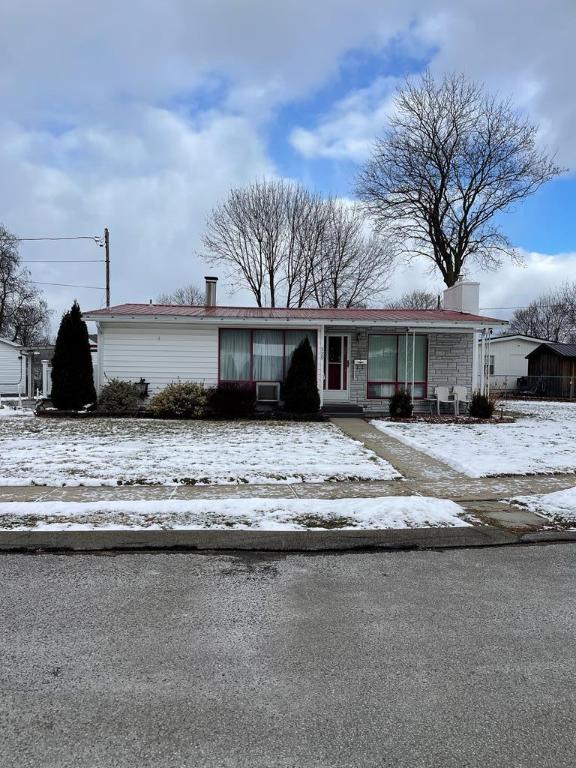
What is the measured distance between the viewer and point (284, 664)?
2.82 metres

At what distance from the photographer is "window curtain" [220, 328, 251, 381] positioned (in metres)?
15.7

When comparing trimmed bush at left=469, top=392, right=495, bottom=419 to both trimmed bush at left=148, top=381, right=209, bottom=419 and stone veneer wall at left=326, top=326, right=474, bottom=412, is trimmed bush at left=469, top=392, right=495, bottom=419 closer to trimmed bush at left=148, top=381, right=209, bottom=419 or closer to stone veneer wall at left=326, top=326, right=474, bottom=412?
stone veneer wall at left=326, top=326, right=474, bottom=412

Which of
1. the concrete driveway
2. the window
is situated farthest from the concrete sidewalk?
the window

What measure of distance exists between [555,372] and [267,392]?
21091 mm

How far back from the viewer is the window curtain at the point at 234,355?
1573 cm

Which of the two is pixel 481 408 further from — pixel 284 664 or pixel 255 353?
pixel 284 664

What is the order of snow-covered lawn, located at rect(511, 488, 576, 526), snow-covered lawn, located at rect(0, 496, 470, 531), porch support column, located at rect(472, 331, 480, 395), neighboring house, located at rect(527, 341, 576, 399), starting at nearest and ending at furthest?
snow-covered lawn, located at rect(0, 496, 470, 531), snow-covered lawn, located at rect(511, 488, 576, 526), porch support column, located at rect(472, 331, 480, 395), neighboring house, located at rect(527, 341, 576, 399)

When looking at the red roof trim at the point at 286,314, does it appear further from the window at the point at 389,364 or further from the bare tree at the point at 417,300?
the bare tree at the point at 417,300

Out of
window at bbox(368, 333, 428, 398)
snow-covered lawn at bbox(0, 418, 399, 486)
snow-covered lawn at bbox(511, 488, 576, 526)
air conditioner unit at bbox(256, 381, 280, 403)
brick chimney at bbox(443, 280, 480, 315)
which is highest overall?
brick chimney at bbox(443, 280, 480, 315)

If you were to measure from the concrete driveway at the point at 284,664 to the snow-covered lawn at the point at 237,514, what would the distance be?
77 centimetres

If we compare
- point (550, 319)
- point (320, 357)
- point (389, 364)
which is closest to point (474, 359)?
point (389, 364)

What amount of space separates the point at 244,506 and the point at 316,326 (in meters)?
10.3

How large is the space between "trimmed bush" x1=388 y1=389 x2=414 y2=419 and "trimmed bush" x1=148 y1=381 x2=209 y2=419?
5072mm

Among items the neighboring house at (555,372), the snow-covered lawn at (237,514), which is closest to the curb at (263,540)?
the snow-covered lawn at (237,514)
